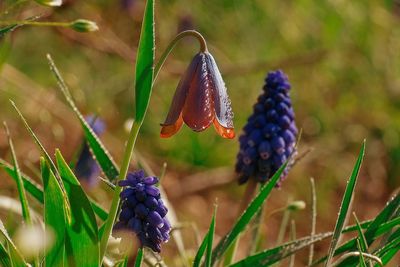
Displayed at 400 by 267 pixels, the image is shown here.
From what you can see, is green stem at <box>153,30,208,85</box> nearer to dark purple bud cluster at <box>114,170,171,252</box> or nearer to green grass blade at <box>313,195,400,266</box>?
dark purple bud cluster at <box>114,170,171,252</box>

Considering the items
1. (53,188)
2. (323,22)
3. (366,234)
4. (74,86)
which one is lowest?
(366,234)

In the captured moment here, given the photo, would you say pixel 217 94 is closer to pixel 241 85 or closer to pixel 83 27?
pixel 83 27

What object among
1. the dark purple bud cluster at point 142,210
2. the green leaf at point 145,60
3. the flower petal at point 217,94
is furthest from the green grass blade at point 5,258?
the flower petal at point 217,94

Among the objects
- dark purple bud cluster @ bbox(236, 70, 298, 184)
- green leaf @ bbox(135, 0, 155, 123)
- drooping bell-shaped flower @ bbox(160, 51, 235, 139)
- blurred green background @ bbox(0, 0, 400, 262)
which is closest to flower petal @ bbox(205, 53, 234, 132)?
drooping bell-shaped flower @ bbox(160, 51, 235, 139)

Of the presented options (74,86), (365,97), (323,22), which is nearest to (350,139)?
(365,97)

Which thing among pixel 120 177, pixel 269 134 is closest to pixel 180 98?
pixel 120 177

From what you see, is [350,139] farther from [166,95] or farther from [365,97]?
[166,95]
